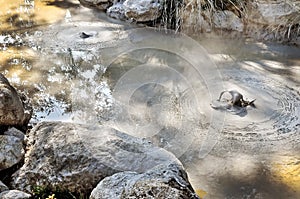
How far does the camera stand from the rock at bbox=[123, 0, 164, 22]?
18.4 feet

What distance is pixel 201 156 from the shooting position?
3199mm

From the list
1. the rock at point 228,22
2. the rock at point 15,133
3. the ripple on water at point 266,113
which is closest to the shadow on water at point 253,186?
the ripple on water at point 266,113

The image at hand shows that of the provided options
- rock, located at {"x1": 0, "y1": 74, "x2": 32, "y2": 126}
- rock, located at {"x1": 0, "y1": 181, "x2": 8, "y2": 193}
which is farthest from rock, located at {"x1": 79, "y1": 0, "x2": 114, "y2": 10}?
rock, located at {"x1": 0, "y1": 181, "x2": 8, "y2": 193}

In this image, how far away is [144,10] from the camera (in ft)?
18.6

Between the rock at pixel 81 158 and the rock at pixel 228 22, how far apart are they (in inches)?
128

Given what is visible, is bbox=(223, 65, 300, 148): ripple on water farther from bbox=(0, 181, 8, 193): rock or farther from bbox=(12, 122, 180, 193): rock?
bbox=(0, 181, 8, 193): rock

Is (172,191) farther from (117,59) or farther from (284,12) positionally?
(284,12)

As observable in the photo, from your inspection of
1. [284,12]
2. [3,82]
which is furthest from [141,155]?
[284,12]

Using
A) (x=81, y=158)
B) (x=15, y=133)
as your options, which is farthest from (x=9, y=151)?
(x=81, y=158)

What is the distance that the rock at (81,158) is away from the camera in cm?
249

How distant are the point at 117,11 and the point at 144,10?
628 millimetres

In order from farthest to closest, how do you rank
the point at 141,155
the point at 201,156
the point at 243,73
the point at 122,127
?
the point at 243,73 → the point at 122,127 → the point at 201,156 → the point at 141,155

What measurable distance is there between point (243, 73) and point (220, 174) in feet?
6.03

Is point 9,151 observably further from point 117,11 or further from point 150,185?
point 117,11
